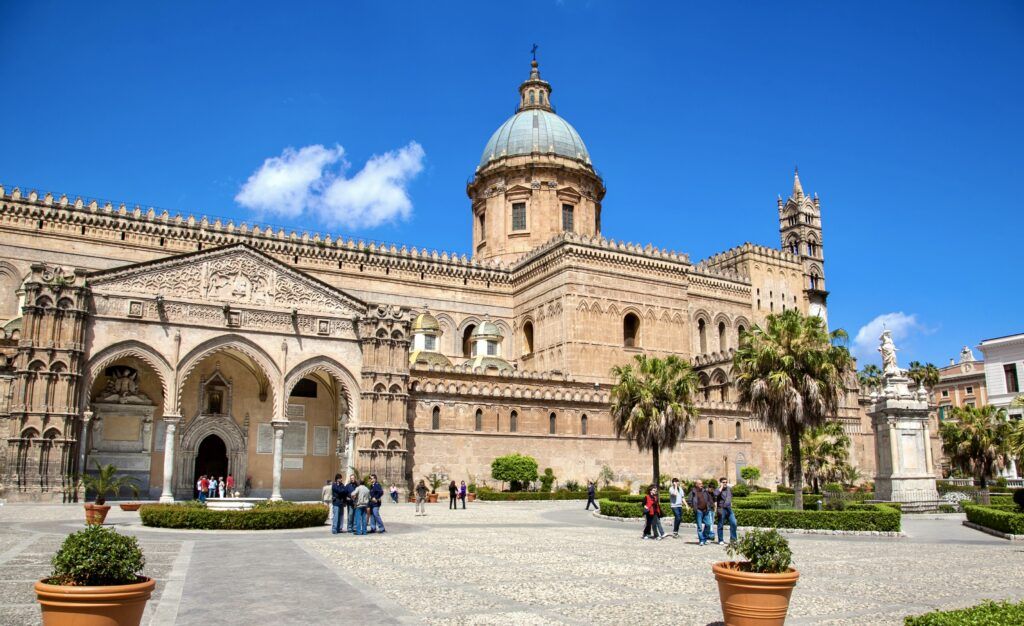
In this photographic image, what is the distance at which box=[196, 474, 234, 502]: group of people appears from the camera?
114 feet

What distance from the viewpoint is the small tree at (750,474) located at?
47812 mm

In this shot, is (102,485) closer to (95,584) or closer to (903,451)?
(95,584)

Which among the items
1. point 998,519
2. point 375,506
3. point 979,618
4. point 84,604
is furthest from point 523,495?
point 84,604

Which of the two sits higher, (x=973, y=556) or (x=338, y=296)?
(x=338, y=296)

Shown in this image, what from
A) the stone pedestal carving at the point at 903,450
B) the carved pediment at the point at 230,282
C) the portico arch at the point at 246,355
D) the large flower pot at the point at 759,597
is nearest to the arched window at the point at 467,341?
the carved pediment at the point at 230,282

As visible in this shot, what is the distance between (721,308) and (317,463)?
1174 inches

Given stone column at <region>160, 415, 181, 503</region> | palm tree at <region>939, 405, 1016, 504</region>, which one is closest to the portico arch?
stone column at <region>160, 415, 181, 503</region>

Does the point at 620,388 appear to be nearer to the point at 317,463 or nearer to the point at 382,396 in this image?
the point at 382,396

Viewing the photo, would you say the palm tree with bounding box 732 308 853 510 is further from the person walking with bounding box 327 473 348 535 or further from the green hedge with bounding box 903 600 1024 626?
the green hedge with bounding box 903 600 1024 626

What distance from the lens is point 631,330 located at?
175 ft

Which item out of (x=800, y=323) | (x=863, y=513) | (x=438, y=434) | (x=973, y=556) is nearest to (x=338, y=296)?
(x=438, y=434)

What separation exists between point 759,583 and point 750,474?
41966 mm

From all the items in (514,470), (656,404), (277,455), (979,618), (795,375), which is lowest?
(979,618)

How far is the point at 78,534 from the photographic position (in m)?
7.12
